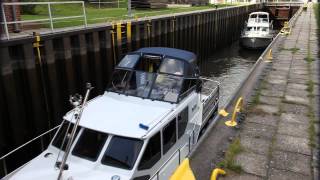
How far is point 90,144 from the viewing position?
23.6 ft

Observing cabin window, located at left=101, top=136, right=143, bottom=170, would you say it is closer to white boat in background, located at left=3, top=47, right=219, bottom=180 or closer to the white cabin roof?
white boat in background, located at left=3, top=47, right=219, bottom=180

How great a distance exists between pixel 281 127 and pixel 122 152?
174 inches

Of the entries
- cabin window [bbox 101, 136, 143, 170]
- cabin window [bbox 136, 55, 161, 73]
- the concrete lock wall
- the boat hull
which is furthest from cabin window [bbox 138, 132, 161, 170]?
the boat hull

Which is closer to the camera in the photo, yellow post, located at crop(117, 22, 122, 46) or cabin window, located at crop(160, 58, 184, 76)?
cabin window, located at crop(160, 58, 184, 76)

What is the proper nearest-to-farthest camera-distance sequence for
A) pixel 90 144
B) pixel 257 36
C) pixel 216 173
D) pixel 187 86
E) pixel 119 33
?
pixel 216 173
pixel 90 144
pixel 187 86
pixel 119 33
pixel 257 36

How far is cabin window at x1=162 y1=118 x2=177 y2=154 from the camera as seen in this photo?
777cm

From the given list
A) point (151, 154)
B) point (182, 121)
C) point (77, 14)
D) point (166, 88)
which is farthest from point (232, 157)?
point (77, 14)

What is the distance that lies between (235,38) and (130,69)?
3176 cm

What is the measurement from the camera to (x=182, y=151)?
28.7 feet

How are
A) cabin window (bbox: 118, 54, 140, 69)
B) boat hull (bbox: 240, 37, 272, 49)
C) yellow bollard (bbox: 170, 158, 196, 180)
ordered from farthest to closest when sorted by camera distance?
boat hull (bbox: 240, 37, 272, 49), cabin window (bbox: 118, 54, 140, 69), yellow bollard (bbox: 170, 158, 196, 180)

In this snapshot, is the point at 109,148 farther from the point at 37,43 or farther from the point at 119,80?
the point at 37,43

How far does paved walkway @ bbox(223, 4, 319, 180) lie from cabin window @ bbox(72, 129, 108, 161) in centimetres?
284

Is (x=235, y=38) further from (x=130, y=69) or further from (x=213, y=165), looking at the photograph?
(x=213, y=165)

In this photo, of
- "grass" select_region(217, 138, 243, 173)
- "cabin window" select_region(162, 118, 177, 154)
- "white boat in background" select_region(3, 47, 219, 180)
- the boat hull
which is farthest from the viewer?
the boat hull
